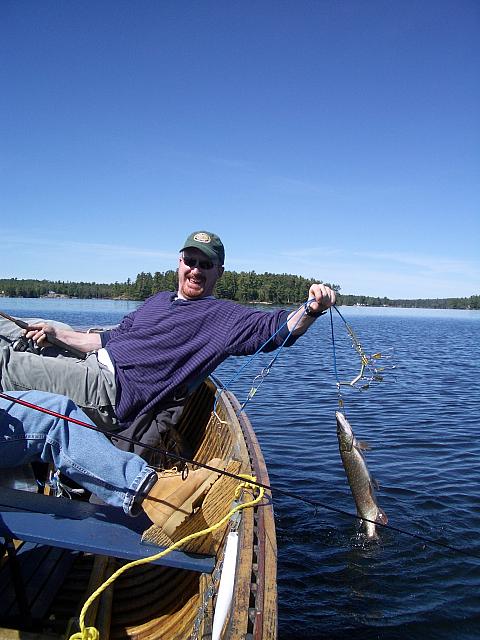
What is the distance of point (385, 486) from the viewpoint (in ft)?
25.6

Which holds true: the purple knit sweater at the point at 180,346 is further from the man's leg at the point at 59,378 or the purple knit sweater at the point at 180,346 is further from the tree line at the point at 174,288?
the tree line at the point at 174,288

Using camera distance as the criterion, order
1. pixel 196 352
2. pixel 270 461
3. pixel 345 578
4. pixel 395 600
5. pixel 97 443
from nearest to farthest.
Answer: pixel 97 443
pixel 196 352
pixel 395 600
pixel 345 578
pixel 270 461

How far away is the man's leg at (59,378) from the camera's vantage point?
3938mm

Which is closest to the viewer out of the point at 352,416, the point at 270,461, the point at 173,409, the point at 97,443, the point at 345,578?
the point at 97,443

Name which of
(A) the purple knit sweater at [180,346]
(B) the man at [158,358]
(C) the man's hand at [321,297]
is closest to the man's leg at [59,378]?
(B) the man at [158,358]

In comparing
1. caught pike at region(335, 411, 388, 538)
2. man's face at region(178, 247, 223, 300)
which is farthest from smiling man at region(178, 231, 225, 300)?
caught pike at region(335, 411, 388, 538)

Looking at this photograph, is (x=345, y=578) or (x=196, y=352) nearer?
(x=196, y=352)

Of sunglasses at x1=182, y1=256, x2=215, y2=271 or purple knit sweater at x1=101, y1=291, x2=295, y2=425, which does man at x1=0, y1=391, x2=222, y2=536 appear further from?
sunglasses at x1=182, y1=256, x2=215, y2=271

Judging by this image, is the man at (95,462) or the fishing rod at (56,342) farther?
the fishing rod at (56,342)

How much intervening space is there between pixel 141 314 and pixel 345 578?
3.38 metres

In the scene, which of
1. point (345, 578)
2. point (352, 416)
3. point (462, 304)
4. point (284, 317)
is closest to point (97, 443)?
point (284, 317)

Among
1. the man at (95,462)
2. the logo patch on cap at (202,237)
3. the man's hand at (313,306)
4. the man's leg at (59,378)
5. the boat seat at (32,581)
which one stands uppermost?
the logo patch on cap at (202,237)

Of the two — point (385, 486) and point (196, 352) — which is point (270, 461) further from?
point (196, 352)

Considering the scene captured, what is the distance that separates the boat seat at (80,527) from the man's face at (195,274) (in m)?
2.04
